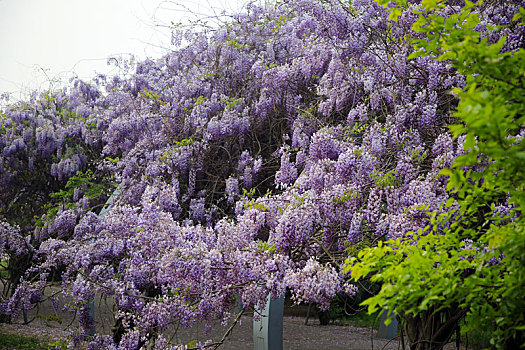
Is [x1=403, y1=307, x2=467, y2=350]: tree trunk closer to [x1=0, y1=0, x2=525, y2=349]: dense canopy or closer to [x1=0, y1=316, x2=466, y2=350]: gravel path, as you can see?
[x1=0, y1=0, x2=525, y2=349]: dense canopy

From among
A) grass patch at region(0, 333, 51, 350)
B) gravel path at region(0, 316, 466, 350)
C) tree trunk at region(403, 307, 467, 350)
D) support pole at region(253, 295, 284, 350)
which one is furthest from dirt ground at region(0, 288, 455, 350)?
tree trunk at region(403, 307, 467, 350)

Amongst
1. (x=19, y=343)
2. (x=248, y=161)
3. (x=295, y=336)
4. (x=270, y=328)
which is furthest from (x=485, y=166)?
(x=295, y=336)

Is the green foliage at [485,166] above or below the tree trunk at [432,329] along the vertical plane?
above

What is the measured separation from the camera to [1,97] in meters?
8.43

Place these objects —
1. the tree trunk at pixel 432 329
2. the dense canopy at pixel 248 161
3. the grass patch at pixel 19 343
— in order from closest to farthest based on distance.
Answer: the dense canopy at pixel 248 161 → the tree trunk at pixel 432 329 → the grass patch at pixel 19 343

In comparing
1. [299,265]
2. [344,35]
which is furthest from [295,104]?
[299,265]

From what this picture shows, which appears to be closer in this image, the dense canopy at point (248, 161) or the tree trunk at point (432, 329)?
the dense canopy at point (248, 161)

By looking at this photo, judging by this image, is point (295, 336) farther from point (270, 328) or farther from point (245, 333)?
point (270, 328)

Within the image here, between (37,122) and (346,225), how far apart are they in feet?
19.3

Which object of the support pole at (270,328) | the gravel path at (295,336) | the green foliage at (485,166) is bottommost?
the gravel path at (295,336)

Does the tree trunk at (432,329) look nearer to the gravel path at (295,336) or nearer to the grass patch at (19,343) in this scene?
the gravel path at (295,336)

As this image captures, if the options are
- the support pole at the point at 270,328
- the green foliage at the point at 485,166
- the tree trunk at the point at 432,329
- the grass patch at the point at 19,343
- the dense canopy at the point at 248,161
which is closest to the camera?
the green foliage at the point at 485,166

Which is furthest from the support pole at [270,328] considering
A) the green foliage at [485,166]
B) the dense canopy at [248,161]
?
the green foliage at [485,166]

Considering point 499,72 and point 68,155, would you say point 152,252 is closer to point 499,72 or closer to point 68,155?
point 499,72
